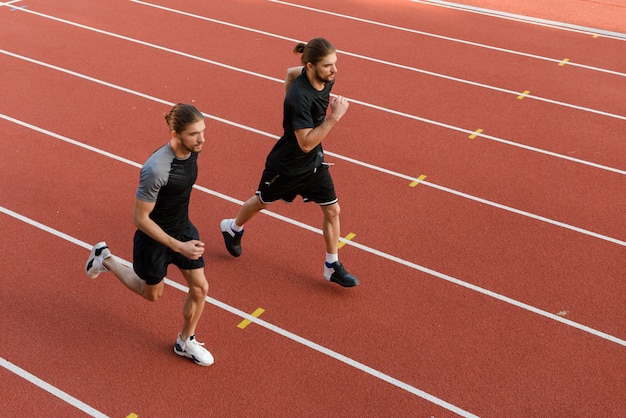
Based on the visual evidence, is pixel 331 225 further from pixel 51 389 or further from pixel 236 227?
pixel 51 389

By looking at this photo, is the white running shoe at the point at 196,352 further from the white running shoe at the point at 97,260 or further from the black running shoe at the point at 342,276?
the black running shoe at the point at 342,276

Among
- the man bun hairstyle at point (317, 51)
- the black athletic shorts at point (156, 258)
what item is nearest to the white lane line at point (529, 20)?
the man bun hairstyle at point (317, 51)

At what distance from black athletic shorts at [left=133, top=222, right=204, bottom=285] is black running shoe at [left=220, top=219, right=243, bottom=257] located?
1267mm

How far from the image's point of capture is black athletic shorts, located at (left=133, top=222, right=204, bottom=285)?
16.4 feet

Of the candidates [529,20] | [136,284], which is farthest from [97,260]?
[529,20]

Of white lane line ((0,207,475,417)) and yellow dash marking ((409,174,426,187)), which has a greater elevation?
yellow dash marking ((409,174,426,187))

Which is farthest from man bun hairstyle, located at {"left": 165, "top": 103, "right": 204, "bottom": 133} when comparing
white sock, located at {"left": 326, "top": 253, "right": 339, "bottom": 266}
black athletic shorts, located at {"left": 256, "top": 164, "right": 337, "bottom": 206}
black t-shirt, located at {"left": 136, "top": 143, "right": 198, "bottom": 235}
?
white sock, located at {"left": 326, "top": 253, "right": 339, "bottom": 266}

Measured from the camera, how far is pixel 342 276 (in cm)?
600

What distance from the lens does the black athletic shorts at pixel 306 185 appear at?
584cm

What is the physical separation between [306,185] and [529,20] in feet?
25.7

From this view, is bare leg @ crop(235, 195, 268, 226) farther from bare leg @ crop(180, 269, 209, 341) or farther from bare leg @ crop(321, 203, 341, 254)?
bare leg @ crop(180, 269, 209, 341)

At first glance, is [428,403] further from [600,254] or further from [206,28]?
[206,28]

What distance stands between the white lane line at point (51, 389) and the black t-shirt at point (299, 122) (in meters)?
2.16

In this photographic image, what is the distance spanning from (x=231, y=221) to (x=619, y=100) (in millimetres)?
5594
